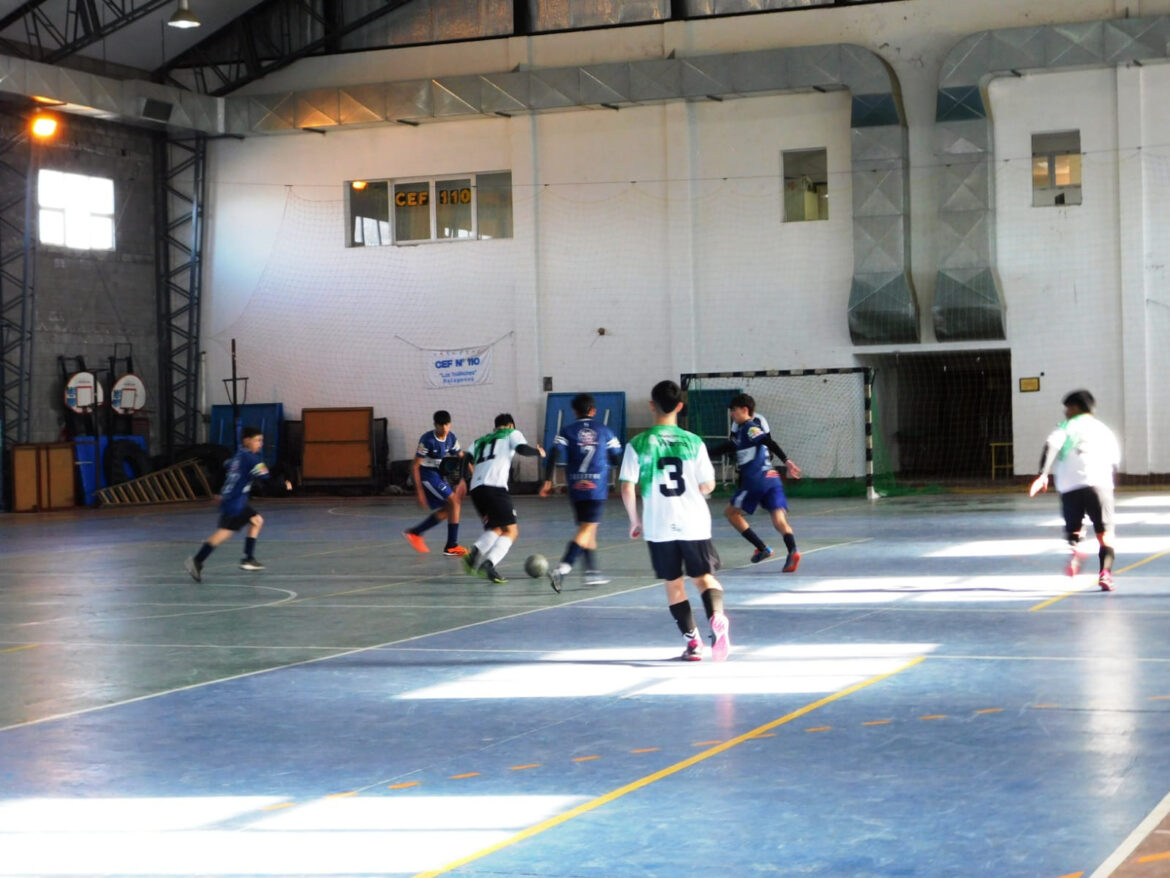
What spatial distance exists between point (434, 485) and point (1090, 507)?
852cm

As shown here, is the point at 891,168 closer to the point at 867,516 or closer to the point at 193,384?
the point at 867,516

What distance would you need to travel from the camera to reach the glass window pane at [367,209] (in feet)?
131

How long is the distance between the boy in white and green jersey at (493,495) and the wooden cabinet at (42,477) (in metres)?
21.4

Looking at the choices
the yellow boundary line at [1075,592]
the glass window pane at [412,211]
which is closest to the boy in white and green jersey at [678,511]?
the yellow boundary line at [1075,592]

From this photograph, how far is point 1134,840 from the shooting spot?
6.04 meters

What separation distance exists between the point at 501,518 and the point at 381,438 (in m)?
22.9

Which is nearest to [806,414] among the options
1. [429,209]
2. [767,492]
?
[429,209]

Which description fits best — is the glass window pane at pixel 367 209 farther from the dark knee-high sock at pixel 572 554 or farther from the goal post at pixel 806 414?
the dark knee-high sock at pixel 572 554

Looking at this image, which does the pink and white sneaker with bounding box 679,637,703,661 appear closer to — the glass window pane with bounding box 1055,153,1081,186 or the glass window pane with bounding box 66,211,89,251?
the glass window pane with bounding box 1055,153,1081,186

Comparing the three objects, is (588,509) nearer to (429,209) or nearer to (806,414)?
(806,414)

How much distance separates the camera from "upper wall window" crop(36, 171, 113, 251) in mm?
37125

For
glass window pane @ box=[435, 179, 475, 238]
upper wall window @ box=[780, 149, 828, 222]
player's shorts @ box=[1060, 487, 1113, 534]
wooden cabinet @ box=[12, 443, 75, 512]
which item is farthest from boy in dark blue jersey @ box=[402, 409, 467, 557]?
glass window pane @ box=[435, 179, 475, 238]

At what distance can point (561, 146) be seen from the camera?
3781 centimetres

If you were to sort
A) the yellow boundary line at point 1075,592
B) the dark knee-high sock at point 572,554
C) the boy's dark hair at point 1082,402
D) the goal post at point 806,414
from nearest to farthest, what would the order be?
the yellow boundary line at point 1075,592, the boy's dark hair at point 1082,402, the dark knee-high sock at point 572,554, the goal post at point 806,414
